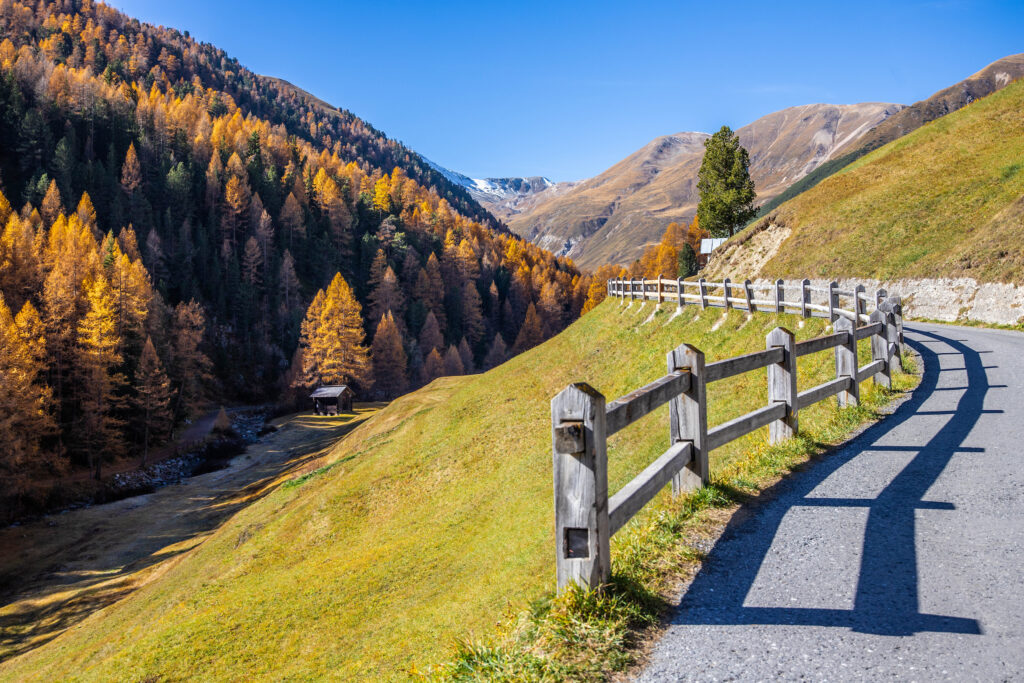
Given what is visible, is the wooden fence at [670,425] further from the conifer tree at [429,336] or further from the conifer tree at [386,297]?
the conifer tree at [386,297]

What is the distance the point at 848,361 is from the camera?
1116 cm

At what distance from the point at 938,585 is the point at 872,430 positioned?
20.1ft

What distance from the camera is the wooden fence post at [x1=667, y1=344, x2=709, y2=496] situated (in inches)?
259

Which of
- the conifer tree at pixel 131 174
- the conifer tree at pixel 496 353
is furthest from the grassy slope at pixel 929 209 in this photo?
the conifer tree at pixel 131 174

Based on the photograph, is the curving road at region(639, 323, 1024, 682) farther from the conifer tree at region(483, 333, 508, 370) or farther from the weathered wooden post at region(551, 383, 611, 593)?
the conifer tree at region(483, 333, 508, 370)

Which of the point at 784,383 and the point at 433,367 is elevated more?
the point at 784,383

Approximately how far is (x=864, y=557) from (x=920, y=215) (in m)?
45.1

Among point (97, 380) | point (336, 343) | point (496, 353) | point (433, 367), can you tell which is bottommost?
point (433, 367)

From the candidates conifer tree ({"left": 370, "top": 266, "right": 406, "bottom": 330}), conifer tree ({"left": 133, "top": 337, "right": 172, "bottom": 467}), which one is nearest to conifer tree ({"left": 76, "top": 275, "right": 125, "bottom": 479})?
conifer tree ({"left": 133, "top": 337, "right": 172, "bottom": 467})

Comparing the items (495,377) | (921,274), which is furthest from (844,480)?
(921,274)

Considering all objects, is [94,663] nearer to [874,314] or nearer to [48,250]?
[874,314]

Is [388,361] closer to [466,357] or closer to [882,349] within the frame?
[466,357]

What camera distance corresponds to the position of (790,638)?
395 centimetres

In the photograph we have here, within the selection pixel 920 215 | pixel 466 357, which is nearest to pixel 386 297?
pixel 466 357
